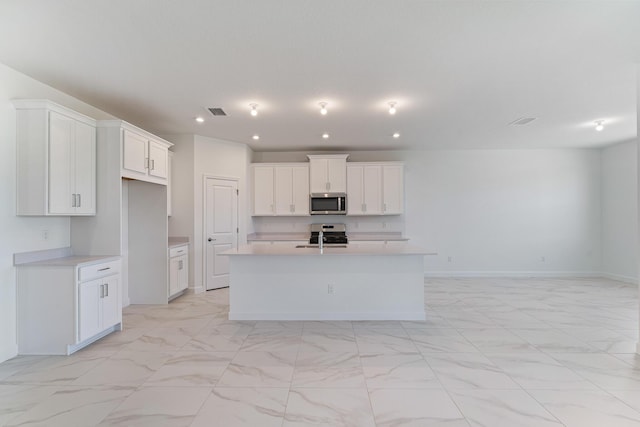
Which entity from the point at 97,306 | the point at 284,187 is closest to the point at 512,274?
the point at 284,187

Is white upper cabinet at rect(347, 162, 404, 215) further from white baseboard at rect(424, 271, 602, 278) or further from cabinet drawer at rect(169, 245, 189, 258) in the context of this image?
cabinet drawer at rect(169, 245, 189, 258)

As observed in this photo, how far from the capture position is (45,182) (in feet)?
10.3

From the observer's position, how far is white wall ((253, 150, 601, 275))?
694 centimetres

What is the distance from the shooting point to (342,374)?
2715mm

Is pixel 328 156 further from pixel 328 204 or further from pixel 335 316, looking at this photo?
pixel 335 316

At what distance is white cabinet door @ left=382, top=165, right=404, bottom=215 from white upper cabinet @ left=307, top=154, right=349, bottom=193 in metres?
0.84

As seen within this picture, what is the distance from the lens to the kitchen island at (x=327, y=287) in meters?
4.18

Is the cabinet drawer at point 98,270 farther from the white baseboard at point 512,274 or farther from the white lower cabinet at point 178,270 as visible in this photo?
the white baseboard at point 512,274

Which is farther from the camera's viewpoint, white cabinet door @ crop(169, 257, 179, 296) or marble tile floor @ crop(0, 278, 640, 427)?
white cabinet door @ crop(169, 257, 179, 296)

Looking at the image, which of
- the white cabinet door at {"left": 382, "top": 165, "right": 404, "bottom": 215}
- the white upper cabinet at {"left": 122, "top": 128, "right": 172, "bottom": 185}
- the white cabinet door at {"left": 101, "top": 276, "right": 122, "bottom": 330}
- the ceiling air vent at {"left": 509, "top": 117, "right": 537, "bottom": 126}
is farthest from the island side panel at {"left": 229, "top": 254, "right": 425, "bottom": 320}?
the ceiling air vent at {"left": 509, "top": 117, "right": 537, "bottom": 126}

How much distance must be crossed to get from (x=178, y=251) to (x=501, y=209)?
648cm

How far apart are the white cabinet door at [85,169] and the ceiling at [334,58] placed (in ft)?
1.73

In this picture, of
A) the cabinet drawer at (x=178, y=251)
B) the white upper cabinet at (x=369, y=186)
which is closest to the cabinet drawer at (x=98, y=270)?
the cabinet drawer at (x=178, y=251)

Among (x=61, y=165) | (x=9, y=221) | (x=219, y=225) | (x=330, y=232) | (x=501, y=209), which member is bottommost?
A: (x=330, y=232)
